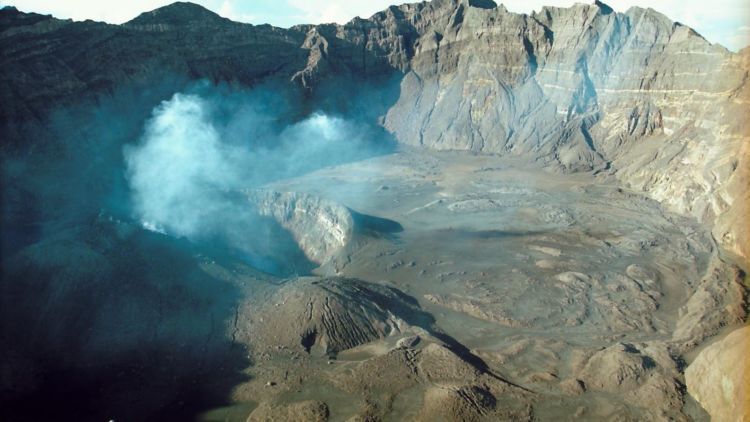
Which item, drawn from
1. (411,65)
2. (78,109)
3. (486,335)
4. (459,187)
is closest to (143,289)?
(486,335)

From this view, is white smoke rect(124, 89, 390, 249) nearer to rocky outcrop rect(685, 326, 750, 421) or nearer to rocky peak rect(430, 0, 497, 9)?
rocky peak rect(430, 0, 497, 9)

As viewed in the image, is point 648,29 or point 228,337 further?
point 648,29

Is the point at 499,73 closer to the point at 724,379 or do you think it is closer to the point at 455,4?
the point at 455,4

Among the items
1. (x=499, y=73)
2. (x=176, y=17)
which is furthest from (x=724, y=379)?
(x=176, y=17)

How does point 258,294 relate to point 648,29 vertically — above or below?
below

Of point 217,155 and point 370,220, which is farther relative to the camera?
point 217,155

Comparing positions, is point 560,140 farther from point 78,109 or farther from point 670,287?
point 78,109

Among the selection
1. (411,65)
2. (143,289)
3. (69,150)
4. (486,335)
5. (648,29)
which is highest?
(648,29)
